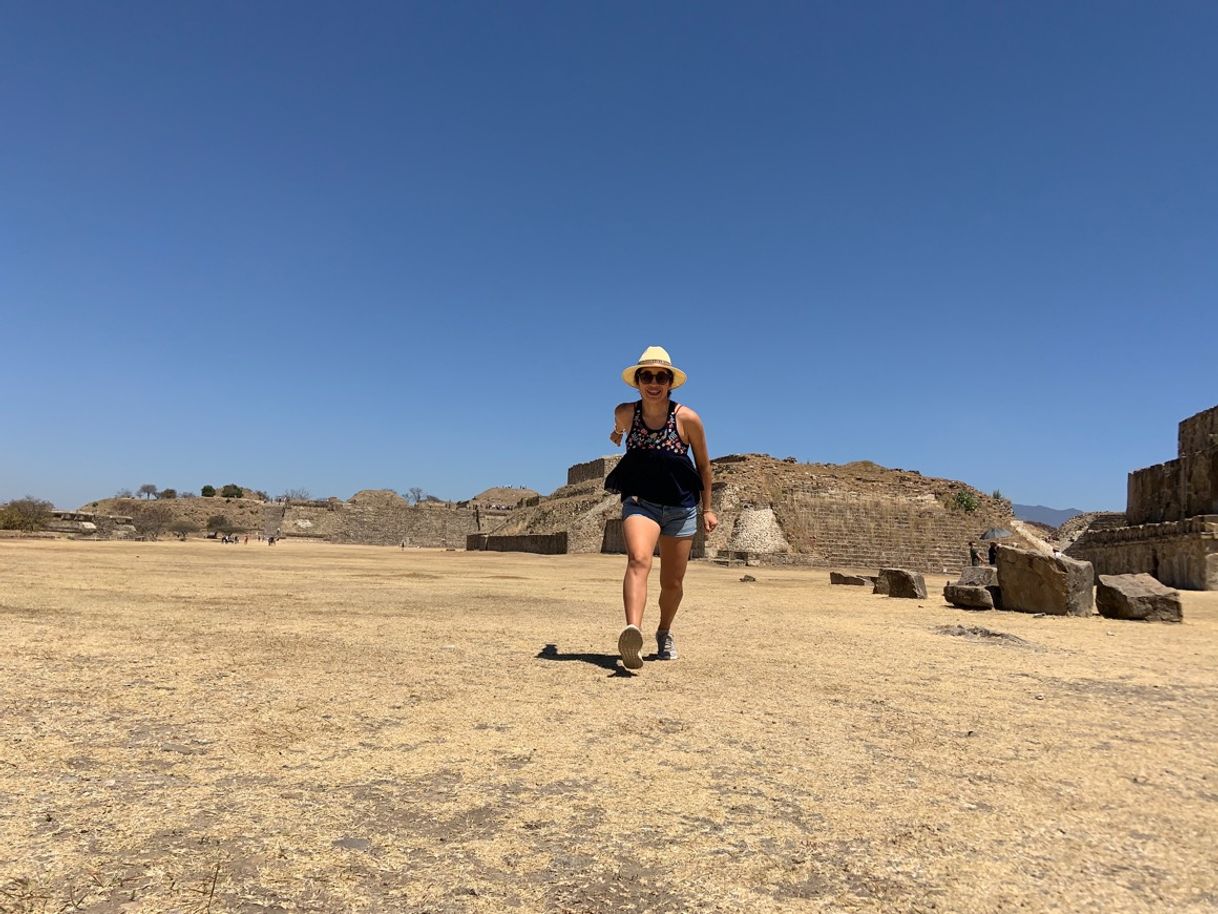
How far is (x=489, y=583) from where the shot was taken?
1156 cm

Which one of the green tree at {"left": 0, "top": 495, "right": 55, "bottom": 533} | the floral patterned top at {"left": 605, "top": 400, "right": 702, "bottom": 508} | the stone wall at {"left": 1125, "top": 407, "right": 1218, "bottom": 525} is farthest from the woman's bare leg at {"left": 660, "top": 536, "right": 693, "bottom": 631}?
the green tree at {"left": 0, "top": 495, "right": 55, "bottom": 533}

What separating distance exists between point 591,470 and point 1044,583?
4196cm

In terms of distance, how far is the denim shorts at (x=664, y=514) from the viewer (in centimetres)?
468

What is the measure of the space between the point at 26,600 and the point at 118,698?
4.38m

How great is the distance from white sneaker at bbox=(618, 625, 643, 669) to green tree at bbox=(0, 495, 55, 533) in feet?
133

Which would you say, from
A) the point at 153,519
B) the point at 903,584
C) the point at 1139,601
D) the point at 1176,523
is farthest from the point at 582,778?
the point at 153,519

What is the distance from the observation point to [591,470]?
50000mm

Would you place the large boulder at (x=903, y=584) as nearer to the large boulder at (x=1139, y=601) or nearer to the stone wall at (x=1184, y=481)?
the large boulder at (x=1139, y=601)

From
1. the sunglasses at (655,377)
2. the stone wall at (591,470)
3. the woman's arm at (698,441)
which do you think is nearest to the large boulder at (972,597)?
the woman's arm at (698,441)

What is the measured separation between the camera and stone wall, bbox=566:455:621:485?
4816 centimetres

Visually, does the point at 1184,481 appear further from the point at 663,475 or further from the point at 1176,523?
the point at 663,475

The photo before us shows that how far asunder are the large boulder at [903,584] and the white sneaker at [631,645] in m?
7.97

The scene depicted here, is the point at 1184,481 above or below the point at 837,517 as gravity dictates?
above

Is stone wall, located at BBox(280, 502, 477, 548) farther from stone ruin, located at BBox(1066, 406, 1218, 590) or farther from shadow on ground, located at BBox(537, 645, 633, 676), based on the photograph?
shadow on ground, located at BBox(537, 645, 633, 676)
